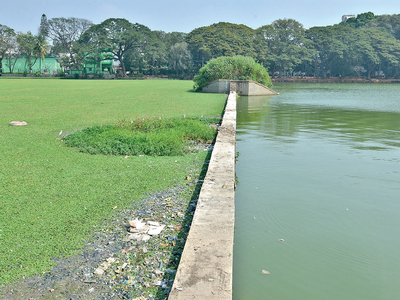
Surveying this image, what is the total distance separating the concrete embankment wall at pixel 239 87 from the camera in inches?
Result: 1026

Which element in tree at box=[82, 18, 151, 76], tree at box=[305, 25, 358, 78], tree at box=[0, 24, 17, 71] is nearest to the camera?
tree at box=[0, 24, 17, 71]

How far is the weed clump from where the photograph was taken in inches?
275

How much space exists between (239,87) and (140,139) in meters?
19.9

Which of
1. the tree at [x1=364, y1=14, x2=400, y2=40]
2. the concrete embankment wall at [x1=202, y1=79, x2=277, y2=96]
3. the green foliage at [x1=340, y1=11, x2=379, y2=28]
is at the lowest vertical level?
the concrete embankment wall at [x1=202, y1=79, x2=277, y2=96]

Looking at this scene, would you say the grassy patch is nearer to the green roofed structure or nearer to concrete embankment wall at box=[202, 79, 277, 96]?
concrete embankment wall at box=[202, 79, 277, 96]

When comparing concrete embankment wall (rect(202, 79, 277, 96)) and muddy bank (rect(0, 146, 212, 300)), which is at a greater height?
concrete embankment wall (rect(202, 79, 277, 96))

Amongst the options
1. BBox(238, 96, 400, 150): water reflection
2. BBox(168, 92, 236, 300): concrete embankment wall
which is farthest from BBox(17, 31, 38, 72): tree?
BBox(168, 92, 236, 300): concrete embankment wall

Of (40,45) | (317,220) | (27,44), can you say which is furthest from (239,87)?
(27,44)

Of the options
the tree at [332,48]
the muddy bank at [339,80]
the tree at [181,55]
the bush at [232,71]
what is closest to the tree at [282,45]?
the muddy bank at [339,80]

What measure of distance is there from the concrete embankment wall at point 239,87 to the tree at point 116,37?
4100 centimetres

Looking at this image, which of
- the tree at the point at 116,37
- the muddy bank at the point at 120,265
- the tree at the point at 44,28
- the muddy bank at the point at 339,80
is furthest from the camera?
the tree at the point at 44,28

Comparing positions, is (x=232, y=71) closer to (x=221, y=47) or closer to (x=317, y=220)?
(x=317, y=220)

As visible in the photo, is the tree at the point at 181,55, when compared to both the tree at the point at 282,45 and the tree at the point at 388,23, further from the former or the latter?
the tree at the point at 388,23

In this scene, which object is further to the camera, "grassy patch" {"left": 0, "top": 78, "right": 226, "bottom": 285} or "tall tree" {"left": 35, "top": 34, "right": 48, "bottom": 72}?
"tall tree" {"left": 35, "top": 34, "right": 48, "bottom": 72}
